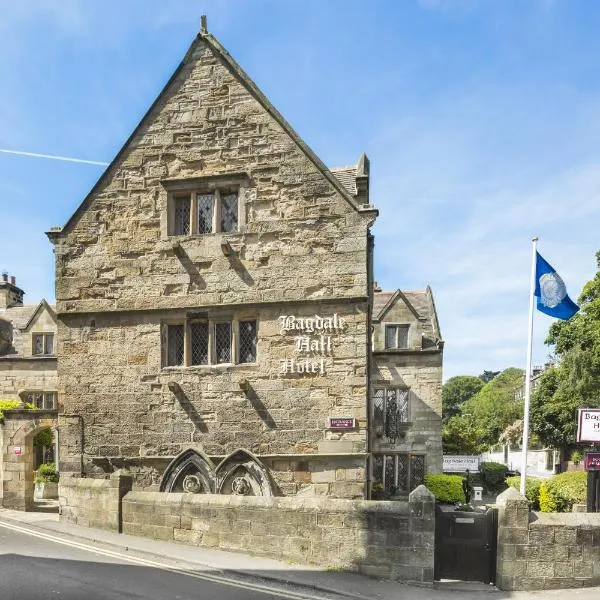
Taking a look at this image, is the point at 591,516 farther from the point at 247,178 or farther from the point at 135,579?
the point at 247,178

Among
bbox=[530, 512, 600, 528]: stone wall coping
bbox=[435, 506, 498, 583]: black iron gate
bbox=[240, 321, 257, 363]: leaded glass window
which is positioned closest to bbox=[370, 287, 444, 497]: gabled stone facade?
bbox=[240, 321, 257, 363]: leaded glass window

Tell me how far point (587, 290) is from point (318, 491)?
78.8ft

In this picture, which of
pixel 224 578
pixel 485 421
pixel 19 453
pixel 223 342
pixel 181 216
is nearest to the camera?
pixel 224 578

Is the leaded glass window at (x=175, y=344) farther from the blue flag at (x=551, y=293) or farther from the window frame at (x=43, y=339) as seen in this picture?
the window frame at (x=43, y=339)

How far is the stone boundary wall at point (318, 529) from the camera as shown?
32.2ft

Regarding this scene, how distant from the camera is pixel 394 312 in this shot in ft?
86.0

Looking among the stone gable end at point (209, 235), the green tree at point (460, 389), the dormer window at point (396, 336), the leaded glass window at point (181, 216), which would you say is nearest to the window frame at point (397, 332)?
the dormer window at point (396, 336)

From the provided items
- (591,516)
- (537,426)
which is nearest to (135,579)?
(591,516)

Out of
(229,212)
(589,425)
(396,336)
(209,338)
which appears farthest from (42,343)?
(589,425)

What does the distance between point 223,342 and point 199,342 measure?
0.64 meters

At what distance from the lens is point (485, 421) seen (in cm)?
8075

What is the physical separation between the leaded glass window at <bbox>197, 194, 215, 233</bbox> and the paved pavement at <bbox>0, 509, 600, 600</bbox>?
7.37m

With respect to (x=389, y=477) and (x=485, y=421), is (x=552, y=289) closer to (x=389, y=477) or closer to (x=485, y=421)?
(x=389, y=477)

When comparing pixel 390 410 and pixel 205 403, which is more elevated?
pixel 205 403
